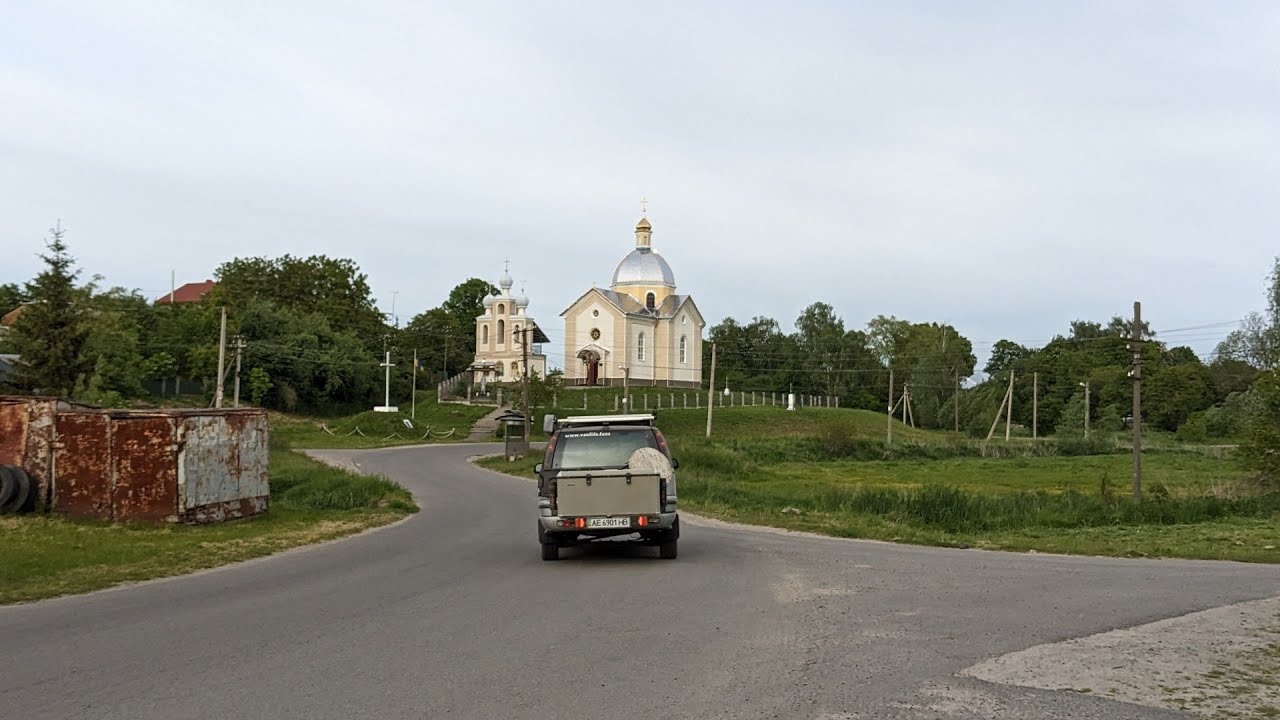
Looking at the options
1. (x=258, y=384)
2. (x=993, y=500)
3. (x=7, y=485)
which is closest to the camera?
(x=7, y=485)

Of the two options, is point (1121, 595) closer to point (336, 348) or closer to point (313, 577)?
point (313, 577)

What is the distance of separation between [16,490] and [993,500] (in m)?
22.3

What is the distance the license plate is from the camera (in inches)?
600

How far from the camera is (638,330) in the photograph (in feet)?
308

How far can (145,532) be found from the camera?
741 inches

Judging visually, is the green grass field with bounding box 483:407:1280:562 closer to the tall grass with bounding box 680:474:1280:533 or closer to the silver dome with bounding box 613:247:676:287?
the tall grass with bounding box 680:474:1280:533

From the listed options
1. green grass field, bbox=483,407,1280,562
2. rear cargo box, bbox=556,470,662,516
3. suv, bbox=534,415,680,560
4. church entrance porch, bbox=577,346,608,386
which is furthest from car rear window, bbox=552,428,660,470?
church entrance porch, bbox=577,346,608,386

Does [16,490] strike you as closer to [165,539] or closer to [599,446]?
[165,539]

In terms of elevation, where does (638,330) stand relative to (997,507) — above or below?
above

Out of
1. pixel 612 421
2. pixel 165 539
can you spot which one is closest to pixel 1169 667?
pixel 612 421

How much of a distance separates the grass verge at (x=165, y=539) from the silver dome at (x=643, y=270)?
70030mm

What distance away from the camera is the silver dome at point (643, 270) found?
320 feet

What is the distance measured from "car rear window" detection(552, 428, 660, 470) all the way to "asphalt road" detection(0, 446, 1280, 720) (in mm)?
1458

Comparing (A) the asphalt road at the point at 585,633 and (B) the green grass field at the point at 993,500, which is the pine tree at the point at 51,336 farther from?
(A) the asphalt road at the point at 585,633
